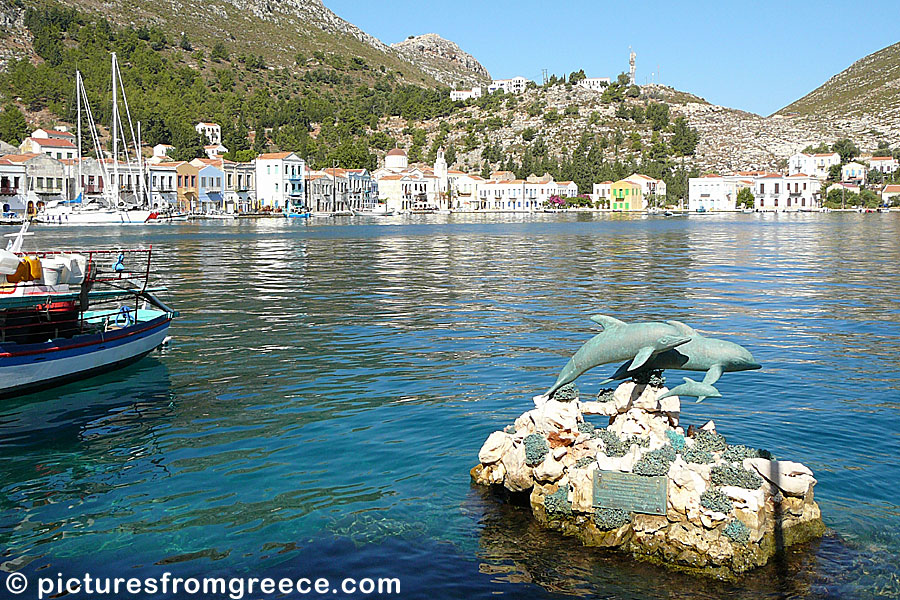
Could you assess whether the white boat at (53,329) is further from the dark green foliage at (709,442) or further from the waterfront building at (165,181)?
the waterfront building at (165,181)

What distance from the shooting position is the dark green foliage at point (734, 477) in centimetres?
990

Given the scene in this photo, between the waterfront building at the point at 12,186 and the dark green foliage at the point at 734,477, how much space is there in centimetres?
12352

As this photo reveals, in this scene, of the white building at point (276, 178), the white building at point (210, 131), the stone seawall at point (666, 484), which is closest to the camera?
the stone seawall at point (666, 484)

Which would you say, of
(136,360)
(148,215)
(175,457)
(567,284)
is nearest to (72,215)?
(148,215)

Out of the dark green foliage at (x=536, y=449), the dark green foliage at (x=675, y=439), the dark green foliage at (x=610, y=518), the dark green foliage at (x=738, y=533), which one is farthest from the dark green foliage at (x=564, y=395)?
the dark green foliage at (x=738, y=533)

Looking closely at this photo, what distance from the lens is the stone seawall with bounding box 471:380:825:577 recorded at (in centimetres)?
973

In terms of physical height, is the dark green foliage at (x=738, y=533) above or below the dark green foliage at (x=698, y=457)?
below

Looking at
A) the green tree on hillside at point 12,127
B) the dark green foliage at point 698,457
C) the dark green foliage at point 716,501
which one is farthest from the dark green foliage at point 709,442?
the green tree on hillside at point 12,127

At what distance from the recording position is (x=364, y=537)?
1087 cm

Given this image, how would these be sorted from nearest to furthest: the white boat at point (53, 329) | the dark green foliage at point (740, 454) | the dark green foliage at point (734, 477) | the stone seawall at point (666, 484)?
the stone seawall at point (666, 484) < the dark green foliage at point (734, 477) < the dark green foliage at point (740, 454) < the white boat at point (53, 329)

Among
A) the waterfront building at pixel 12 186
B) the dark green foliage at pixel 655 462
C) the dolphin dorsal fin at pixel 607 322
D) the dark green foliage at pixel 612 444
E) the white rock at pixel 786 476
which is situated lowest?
the white rock at pixel 786 476

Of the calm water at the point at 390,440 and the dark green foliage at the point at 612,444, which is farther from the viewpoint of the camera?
the dark green foliage at the point at 612,444

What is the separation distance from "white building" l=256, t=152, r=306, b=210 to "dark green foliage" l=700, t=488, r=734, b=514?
14681cm

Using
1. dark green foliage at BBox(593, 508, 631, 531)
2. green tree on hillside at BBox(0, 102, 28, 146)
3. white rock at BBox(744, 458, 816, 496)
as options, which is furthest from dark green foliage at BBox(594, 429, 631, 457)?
green tree on hillside at BBox(0, 102, 28, 146)
